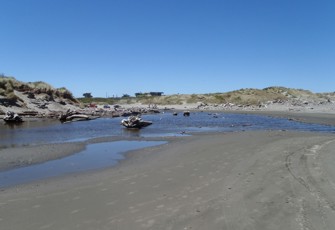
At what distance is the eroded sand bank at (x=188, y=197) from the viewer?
23.3ft

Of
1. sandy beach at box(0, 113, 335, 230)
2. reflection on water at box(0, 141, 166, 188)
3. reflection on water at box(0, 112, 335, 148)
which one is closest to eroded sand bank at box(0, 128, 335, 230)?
sandy beach at box(0, 113, 335, 230)

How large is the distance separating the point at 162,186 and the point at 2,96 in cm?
5232

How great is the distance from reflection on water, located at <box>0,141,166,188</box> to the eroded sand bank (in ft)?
3.85

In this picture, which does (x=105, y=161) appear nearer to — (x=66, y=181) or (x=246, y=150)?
(x=66, y=181)

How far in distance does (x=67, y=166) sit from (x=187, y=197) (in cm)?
766

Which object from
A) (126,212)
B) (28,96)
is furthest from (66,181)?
(28,96)

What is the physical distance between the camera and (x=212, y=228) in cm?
666

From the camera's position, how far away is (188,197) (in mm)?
8922

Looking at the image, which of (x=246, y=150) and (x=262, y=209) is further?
(x=246, y=150)

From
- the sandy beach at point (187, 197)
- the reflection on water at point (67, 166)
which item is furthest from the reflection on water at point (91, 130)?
the sandy beach at point (187, 197)

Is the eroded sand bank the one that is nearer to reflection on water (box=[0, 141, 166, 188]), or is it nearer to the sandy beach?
the sandy beach

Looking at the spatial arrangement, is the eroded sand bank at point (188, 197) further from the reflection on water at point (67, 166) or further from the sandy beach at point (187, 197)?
the reflection on water at point (67, 166)

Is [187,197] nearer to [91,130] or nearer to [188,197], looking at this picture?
[188,197]

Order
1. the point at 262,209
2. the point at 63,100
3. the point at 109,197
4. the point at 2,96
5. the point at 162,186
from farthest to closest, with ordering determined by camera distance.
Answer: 1. the point at 63,100
2. the point at 2,96
3. the point at 162,186
4. the point at 109,197
5. the point at 262,209
